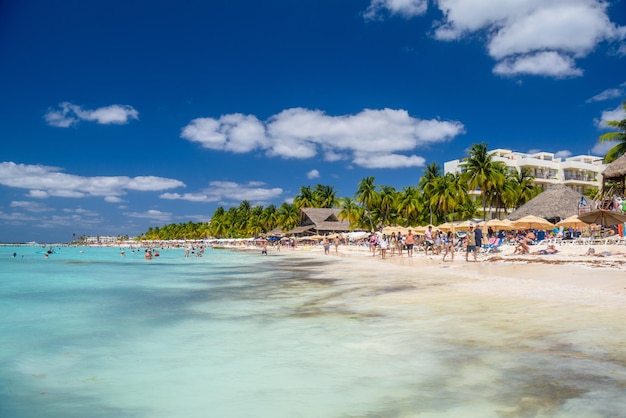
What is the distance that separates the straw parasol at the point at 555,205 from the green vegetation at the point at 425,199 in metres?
9.69

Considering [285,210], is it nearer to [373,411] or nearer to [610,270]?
[610,270]

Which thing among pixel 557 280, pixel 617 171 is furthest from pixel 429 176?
pixel 557 280

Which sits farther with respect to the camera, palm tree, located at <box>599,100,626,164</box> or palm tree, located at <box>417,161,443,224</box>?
palm tree, located at <box>417,161,443,224</box>

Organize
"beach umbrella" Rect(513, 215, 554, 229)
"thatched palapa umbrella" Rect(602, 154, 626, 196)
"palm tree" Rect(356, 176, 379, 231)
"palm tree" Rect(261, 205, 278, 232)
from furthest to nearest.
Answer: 1. "palm tree" Rect(261, 205, 278, 232)
2. "palm tree" Rect(356, 176, 379, 231)
3. "thatched palapa umbrella" Rect(602, 154, 626, 196)
4. "beach umbrella" Rect(513, 215, 554, 229)

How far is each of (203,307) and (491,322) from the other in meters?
6.52

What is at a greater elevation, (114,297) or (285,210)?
(285,210)

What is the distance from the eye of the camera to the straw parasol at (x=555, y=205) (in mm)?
35156

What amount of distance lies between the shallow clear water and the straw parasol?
97.9 ft

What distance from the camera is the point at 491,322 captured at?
686cm

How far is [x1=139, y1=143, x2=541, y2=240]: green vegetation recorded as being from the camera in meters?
48.9

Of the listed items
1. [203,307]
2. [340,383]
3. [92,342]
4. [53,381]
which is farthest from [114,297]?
[340,383]

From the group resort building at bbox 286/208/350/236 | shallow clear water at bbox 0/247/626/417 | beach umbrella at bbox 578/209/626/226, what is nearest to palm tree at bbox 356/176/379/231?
resort building at bbox 286/208/350/236

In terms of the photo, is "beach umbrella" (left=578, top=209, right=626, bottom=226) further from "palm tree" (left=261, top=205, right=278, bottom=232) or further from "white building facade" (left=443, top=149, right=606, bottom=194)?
"palm tree" (left=261, top=205, right=278, bottom=232)

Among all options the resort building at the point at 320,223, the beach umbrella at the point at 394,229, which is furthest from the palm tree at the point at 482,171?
the resort building at the point at 320,223
